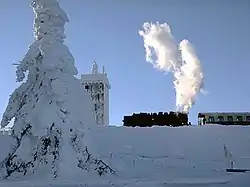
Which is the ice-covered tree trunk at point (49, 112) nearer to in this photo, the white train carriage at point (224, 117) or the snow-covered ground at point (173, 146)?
the snow-covered ground at point (173, 146)

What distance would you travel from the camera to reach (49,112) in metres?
16.3

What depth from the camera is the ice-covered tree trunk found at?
635 inches

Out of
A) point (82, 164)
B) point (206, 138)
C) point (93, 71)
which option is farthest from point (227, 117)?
point (82, 164)

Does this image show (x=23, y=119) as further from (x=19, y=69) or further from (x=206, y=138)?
(x=206, y=138)

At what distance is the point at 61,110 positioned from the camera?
16.6 meters

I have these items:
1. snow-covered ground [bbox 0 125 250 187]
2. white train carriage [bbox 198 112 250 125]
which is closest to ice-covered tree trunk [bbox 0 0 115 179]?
snow-covered ground [bbox 0 125 250 187]

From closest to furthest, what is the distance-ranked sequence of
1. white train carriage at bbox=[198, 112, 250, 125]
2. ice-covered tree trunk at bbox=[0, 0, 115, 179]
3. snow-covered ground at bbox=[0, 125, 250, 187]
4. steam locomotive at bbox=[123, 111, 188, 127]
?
ice-covered tree trunk at bbox=[0, 0, 115, 179] → snow-covered ground at bbox=[0, 125, 250, 187] → steam locomotive at bbox=[123, 111, 188, 127] → white train carriage at bbox=[198, 112, 250, 125]

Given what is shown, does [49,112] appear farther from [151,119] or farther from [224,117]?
[224,117]

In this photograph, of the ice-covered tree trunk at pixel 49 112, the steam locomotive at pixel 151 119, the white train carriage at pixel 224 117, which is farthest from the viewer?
the white train carriage at pixel 224 117

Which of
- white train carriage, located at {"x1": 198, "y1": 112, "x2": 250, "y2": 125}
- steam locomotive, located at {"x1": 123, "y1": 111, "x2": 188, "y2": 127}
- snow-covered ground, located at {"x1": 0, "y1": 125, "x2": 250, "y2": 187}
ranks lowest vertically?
snow-covered ground, located at {"x1": 0, "y1": 125, "x2": 250, "y2": 187}

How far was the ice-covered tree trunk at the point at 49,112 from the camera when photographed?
52.9 feet

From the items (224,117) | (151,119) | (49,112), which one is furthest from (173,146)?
(224,117)

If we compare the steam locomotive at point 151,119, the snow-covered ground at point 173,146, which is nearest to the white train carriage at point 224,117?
the steam locomotive at point 151,119

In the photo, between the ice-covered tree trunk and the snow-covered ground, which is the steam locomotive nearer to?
the snow-covered ground
